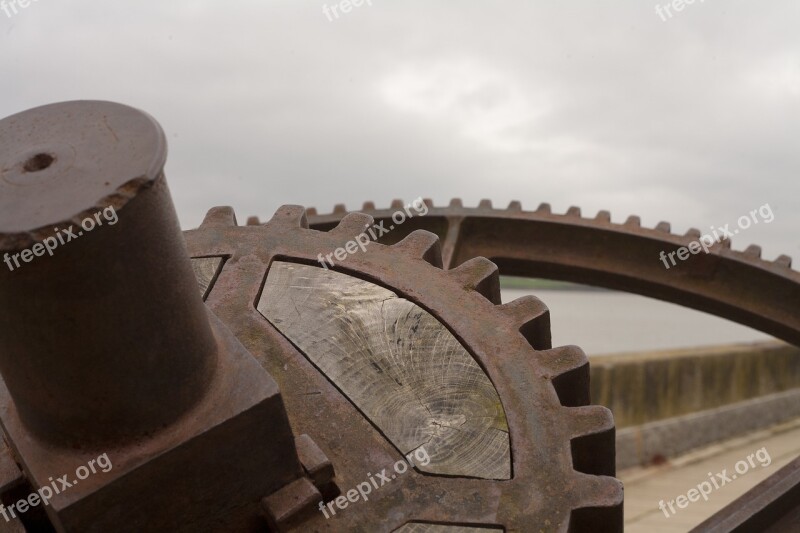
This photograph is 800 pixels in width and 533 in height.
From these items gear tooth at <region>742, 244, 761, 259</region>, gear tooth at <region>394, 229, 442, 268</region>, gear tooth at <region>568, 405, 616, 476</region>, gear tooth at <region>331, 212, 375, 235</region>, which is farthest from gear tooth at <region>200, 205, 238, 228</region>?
gear tooth at <region>742, 244, 761, 259</region>

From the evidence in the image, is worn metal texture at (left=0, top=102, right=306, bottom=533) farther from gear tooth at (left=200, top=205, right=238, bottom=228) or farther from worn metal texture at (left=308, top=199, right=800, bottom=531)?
worn metal texture at (left=308, top=199, right=800, bottom=531)

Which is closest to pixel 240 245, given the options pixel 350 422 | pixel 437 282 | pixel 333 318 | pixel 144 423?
pixel 333 318

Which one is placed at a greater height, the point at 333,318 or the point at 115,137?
the point at 115,137

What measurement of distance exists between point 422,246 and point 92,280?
67.5 inches

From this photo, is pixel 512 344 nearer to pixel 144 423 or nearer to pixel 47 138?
pixel 144 423

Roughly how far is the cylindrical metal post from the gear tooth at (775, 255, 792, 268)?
4234 millimetres

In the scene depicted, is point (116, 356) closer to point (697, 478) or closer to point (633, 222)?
point (633, 222)

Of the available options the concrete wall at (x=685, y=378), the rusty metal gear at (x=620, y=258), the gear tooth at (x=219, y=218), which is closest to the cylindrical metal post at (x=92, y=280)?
the gear tooth at (x=219, y=218)

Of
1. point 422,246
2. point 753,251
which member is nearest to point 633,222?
point 753,251

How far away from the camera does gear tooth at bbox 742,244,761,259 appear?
5.19m

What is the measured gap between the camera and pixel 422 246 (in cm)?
328

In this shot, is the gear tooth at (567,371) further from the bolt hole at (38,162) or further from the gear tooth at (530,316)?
the bolt hole at (38,162)

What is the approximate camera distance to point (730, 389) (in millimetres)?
11547

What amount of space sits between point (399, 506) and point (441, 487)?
0.15 m
